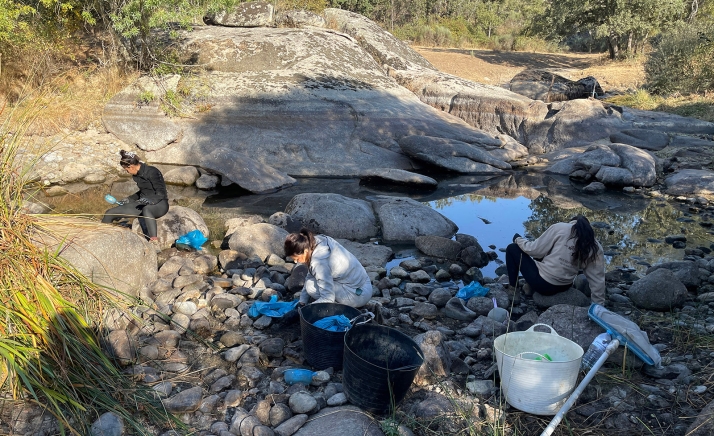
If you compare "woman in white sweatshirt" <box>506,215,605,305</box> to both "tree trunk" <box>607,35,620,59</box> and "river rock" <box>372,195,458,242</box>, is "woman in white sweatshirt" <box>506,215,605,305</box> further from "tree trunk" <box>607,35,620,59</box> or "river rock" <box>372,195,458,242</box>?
"tree trunk" <box>607,35,620,59</box>

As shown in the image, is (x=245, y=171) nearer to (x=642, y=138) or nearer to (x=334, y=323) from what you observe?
(x=334, y=323)

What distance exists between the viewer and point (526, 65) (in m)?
25.1

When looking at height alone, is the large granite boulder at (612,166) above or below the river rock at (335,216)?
below

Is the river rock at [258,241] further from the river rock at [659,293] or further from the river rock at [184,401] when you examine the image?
the river rock at [659,293]

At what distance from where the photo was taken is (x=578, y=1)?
23656mm

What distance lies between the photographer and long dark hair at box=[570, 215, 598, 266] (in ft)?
16.1

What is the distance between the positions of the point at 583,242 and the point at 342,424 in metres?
2.73

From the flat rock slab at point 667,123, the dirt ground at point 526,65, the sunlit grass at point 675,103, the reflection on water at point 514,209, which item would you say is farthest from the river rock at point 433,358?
the dirt ground at point 526,65

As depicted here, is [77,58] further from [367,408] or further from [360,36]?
[367,408]

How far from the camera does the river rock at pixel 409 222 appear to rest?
7797 millimetres

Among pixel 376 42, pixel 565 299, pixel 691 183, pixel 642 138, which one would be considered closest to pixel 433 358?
pixel 565 299

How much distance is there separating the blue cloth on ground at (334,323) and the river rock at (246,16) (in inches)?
492

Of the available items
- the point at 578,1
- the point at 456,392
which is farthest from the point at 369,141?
the point at 578,1

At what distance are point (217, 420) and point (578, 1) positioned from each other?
80.5ft
